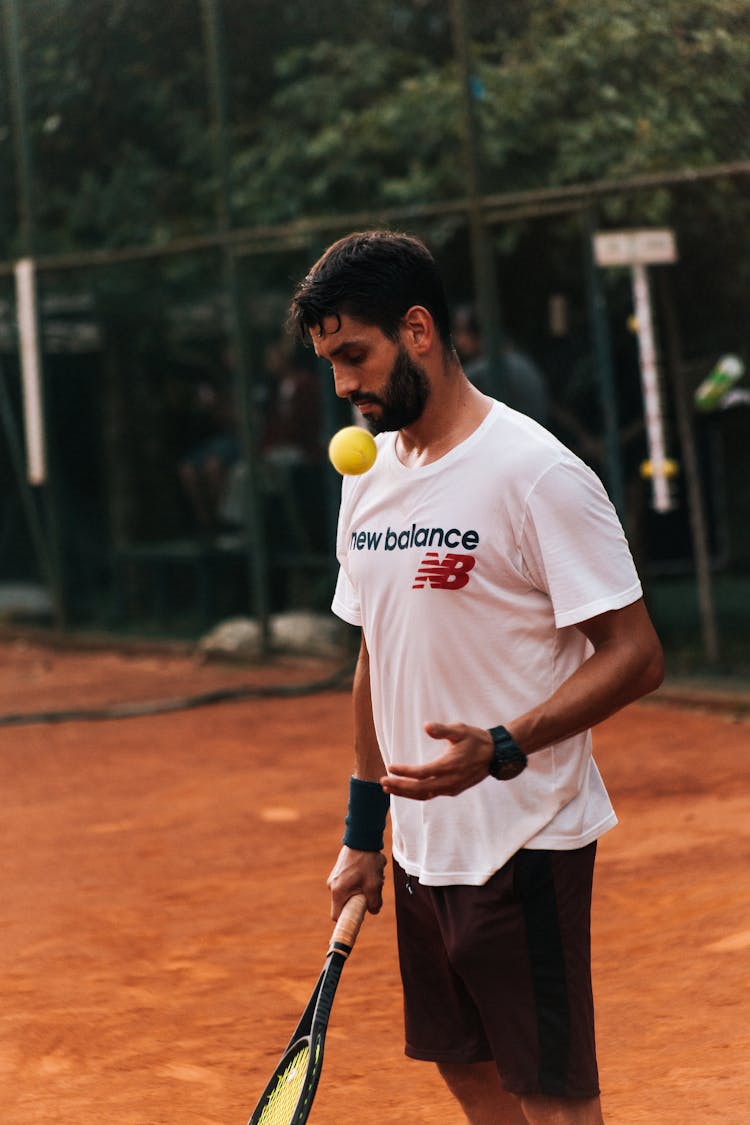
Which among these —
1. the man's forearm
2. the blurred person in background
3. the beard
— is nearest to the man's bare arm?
the man's forearm

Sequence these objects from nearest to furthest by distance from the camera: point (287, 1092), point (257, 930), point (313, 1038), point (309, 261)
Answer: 1. point (313, 1038)
2. point (287, 1092)
3. point (257, 930)
4. point (309, 261)

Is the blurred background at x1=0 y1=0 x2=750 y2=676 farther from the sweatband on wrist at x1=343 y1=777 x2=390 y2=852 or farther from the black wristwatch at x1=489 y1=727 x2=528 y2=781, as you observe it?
Result: the black wristwatch at x1=489 y1=727 x2=528 y2=781

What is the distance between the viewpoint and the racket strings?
2.99 metres

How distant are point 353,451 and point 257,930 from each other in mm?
2833

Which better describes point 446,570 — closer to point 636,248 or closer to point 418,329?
point 418,329

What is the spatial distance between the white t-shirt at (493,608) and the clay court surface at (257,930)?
4.17ft

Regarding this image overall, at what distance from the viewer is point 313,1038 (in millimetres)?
2977

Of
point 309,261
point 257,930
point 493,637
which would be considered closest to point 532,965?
point 493,637

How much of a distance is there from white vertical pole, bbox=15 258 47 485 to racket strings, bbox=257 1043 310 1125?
9052mm

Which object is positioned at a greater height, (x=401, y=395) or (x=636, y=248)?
(x=636, y=248)

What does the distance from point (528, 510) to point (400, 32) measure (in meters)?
8.77

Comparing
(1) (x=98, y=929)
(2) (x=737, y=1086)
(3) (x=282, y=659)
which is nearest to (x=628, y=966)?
(2) (x=737, y=1086)

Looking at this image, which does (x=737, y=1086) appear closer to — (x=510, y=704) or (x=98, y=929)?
(x=510, y=704)

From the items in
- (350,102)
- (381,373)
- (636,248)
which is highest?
(350,102)
